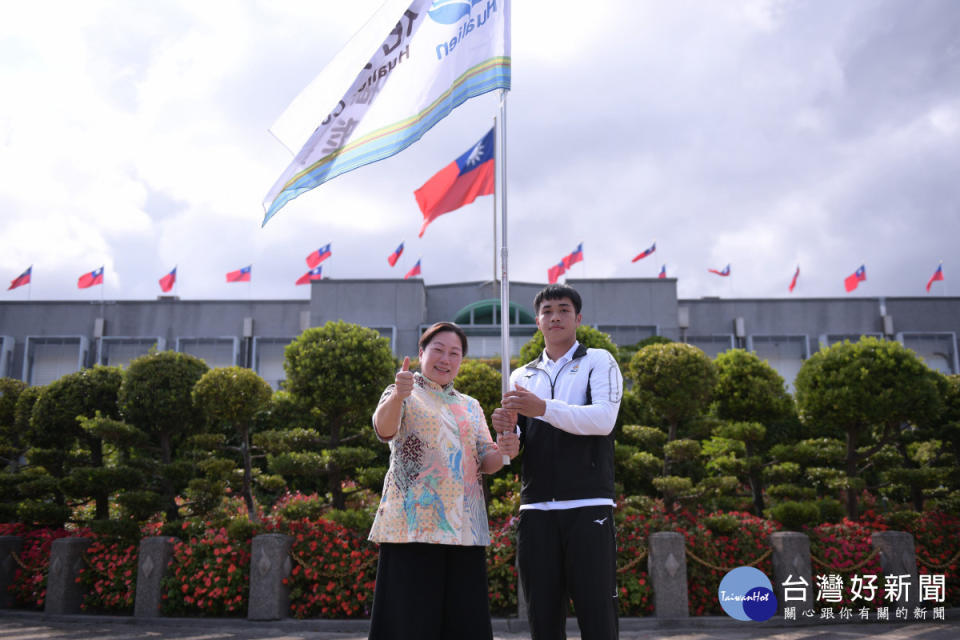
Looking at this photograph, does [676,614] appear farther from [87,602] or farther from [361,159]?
[87,602]

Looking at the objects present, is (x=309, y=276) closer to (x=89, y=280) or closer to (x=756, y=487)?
(x=89, y=280)

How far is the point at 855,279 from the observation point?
22.6m

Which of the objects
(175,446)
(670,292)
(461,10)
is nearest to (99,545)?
(175,446)

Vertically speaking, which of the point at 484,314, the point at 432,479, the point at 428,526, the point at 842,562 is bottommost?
the point at 842,562

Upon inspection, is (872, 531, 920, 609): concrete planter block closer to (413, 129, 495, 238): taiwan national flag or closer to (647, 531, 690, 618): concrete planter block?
(647, 531, 690, 618): concrete planter block

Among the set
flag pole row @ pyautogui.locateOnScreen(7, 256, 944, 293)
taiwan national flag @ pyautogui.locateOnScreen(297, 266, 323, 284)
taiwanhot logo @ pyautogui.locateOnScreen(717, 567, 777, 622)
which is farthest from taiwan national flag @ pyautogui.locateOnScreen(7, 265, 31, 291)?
taiwanhot logo @ pyautogui.locateOnScreen(717, 567, 777, 622)

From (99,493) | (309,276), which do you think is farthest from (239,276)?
(99,493)

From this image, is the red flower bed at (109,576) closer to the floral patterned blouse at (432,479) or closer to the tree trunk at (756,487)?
the floral patterned blouse at (432,479)

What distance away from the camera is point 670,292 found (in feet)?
75.2

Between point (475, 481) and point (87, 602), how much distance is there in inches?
239

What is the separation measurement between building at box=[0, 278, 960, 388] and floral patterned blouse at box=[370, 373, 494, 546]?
19.3 metres

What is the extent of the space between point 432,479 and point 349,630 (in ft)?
12.9

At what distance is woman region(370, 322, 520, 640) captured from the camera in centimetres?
268

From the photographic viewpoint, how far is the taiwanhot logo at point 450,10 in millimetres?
4082
